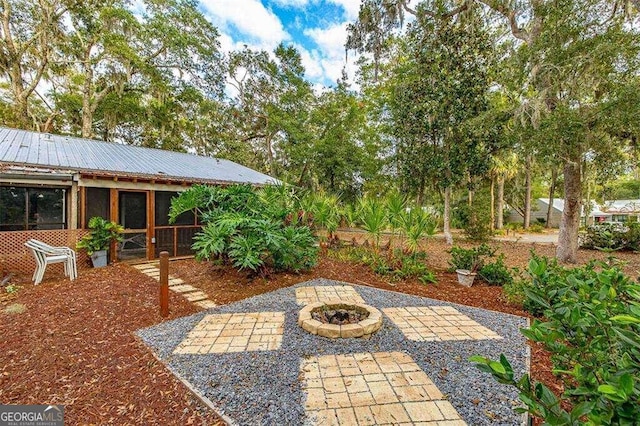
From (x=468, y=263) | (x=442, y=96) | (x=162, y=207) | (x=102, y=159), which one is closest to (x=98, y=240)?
(x=162, y=207)

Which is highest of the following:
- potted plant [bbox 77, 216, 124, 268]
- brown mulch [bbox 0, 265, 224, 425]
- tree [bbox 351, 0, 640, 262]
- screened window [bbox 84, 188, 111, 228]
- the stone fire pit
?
tree [bbox 351, 0, 640, 262]

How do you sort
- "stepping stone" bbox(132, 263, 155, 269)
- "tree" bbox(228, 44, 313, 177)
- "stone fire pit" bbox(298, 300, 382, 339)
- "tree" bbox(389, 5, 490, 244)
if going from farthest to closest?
"tree" bbox(228, 44, 313, 177) < "tree" bbox(389, 5, 490, 244) < "stepping stone" bbox(132, 263, 155, 269) < "stone fire pit" bbox(298, 300, 382, 339)

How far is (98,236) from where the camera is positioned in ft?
20.6

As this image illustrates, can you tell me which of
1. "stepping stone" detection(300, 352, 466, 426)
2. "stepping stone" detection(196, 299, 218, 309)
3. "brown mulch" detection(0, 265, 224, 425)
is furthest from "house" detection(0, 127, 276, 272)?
"stepping stone" detection(300, 352, 466, 426)

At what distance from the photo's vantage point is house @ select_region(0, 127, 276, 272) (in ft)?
19.0

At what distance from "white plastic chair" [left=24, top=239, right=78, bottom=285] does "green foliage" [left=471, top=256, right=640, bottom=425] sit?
6.82m

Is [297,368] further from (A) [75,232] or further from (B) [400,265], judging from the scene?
(A) [75,232]

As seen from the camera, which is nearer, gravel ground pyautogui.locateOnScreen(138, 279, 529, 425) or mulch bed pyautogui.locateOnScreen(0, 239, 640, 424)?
gravel ground pyautogui.locateOnScreen(138, 279, 529, 425)

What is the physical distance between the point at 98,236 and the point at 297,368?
6032mm

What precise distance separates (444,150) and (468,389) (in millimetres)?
10140

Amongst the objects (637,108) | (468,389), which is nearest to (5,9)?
(468,389)

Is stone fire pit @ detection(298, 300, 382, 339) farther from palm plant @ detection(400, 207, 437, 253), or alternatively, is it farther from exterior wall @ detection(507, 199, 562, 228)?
exterior wall @ detection(507, 199, 562, 228)

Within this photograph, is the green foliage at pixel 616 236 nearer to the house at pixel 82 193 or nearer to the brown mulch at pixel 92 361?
the house at pixel 82 193

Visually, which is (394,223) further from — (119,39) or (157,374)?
(119,39)
